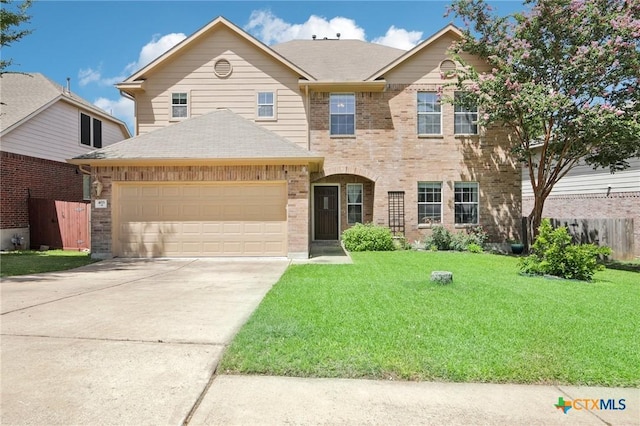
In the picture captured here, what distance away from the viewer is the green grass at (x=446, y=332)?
3.70 m

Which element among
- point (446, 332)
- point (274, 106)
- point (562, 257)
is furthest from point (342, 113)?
point (446, 332)

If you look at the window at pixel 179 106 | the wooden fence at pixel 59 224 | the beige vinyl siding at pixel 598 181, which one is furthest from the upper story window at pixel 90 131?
the beige vinyl siding at pixel 598 181

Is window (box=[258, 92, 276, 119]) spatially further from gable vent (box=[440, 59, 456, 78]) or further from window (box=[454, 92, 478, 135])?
window (box=[454, 92, 478, 135])

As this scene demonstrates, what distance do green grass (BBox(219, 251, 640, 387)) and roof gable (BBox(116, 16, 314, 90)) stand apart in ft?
33.6

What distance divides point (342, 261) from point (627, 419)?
853 cm

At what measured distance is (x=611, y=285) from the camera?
8.36 metres

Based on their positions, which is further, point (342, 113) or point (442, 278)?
point (342, 113)

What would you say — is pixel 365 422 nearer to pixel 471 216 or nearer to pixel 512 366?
pixel 512 366

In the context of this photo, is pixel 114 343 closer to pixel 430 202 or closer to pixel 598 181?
pixel 430 202

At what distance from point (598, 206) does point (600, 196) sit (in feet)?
1.53

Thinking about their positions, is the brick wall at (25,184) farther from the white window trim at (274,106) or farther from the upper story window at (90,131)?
the white window trim at (274,106)

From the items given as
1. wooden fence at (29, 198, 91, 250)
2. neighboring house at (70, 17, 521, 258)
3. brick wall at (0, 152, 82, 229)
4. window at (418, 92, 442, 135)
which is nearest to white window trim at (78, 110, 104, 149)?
brick wall at (0, 152, 82, 229)

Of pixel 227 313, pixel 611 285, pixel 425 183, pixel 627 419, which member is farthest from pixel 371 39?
pixel 627 419

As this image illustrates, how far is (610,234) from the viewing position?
46.7 ft
